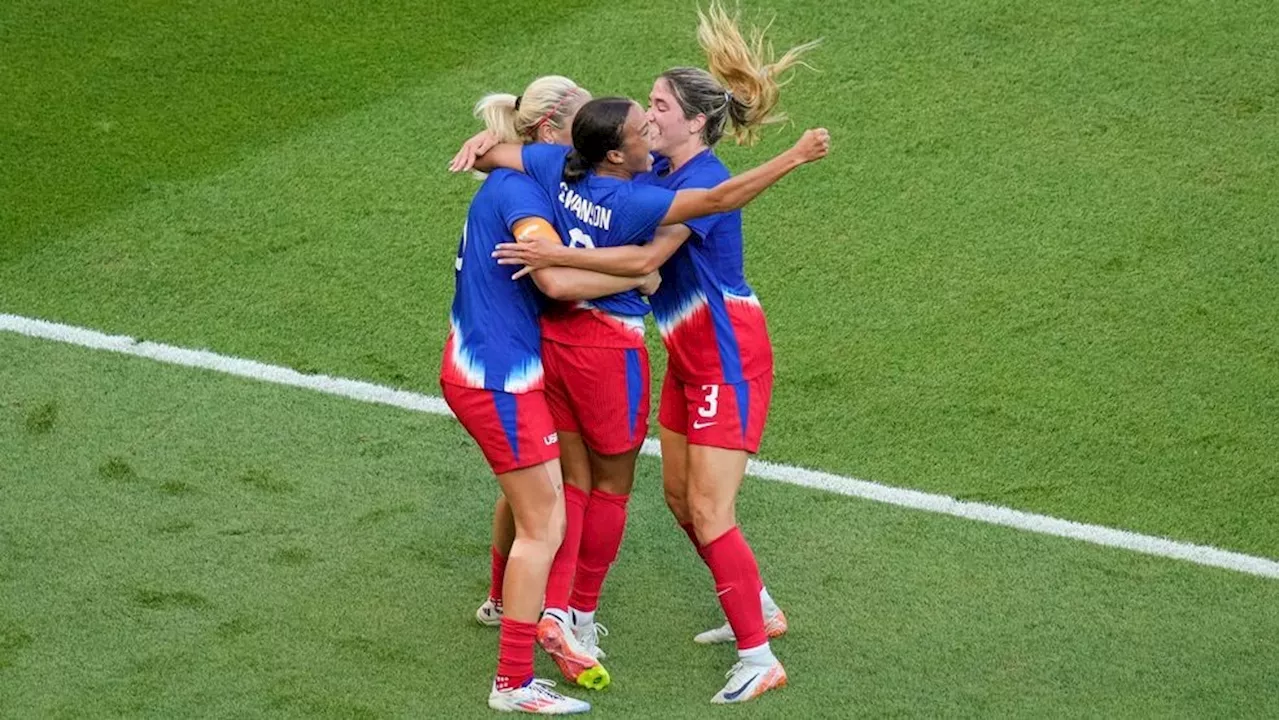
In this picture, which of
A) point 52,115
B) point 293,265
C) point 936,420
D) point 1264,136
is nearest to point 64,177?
point 52,115

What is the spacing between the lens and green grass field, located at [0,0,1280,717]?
21.9 ft

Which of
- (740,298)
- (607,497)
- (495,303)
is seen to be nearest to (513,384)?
(495,303)

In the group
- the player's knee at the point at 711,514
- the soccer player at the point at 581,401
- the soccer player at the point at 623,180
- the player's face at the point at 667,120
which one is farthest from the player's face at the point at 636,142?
the player's knee at the point at 711,514

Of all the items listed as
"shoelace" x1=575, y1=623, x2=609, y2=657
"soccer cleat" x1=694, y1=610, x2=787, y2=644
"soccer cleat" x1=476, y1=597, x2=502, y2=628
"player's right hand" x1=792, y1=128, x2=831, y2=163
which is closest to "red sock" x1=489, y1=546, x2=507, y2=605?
"soccer cleat" x1=476, y1=597, x2=502, y2=628

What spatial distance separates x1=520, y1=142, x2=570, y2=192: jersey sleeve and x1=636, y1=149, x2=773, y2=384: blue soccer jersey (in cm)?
29

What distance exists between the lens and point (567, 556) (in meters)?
6.48

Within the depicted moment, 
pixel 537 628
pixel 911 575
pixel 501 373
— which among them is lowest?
pixel 911 575

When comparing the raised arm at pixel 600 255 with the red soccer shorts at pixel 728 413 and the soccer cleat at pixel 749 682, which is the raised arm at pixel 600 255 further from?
the soccer cleat at pixel 749 682

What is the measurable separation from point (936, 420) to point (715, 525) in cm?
224

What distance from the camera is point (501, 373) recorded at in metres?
6.10

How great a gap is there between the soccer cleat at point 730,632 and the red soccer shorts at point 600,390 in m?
0.87

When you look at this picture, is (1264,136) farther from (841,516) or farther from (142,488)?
(142,488)

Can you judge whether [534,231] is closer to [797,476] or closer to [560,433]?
[560,433]

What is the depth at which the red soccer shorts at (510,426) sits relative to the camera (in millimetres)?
6105
